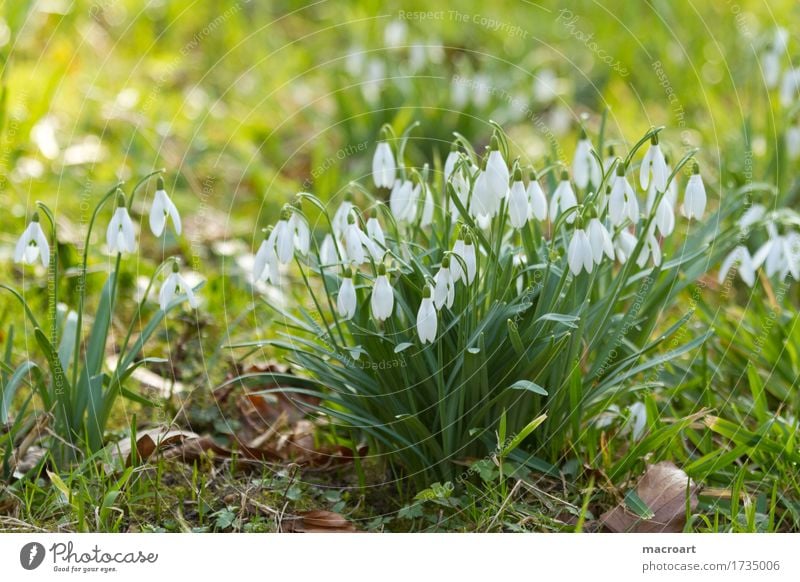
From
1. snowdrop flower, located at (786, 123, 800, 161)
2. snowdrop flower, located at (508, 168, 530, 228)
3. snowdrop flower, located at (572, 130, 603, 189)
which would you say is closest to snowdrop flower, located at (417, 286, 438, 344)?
snowdrop flower, located at (508, 168, 530, 228)

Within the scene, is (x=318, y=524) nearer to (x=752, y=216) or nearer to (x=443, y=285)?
(x=443, y=285)

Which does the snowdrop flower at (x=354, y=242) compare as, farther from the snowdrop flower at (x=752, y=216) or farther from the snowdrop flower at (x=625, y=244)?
the snowdrop flower at (x=752, y=216)

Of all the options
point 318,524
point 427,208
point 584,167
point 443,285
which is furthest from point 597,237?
point 318,524

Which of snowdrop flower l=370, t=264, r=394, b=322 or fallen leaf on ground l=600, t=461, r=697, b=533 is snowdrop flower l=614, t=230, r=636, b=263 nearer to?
fallen leaf on ground l=600, t=461, r=697, b=533
